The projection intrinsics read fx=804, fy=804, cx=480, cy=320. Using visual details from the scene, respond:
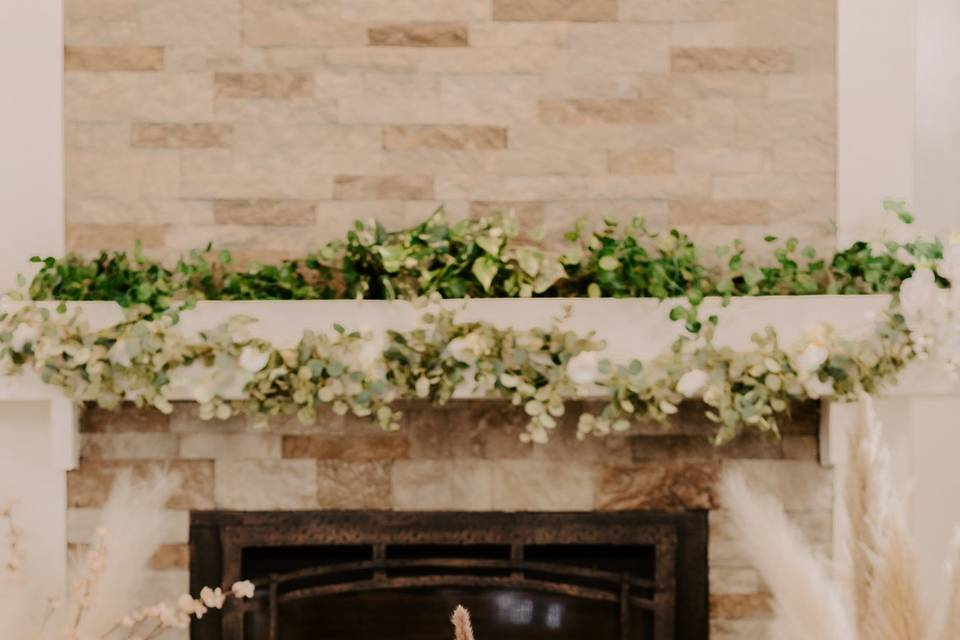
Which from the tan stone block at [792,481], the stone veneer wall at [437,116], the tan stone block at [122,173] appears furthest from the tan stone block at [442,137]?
the tan stone block at [792,481]

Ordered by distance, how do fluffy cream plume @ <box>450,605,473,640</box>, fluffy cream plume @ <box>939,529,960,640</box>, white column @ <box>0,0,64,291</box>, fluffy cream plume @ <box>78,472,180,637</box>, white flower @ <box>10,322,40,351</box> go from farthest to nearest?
white column @ <box>0,0,64,291</box> → white flower @ <box>10,322,40,351</box> → fluffy cream plume @ <box>78,472,180,637</box> → fluffy cream plume @ <box>939,529,960,640</box> → fluffy cream plume @ <box>450,605,473,640</box>

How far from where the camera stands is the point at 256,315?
1396 millimetres

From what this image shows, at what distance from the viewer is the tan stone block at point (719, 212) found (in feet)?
5.04

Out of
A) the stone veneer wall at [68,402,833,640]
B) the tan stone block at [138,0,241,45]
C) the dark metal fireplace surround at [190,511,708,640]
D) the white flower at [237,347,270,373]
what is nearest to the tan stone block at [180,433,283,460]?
the stone veneer wall at [68,402,833,640]

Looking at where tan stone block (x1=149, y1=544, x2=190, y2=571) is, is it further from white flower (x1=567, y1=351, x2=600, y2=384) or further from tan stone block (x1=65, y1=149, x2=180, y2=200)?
white flower (x1=567, y1=351, x2=600, y2=384)

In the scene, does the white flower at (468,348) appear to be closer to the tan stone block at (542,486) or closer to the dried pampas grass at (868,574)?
the tan stone block at (542,486)

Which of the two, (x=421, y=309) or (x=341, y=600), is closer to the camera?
(x=421, y=309)

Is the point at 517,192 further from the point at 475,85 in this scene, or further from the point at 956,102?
the point at 956,102

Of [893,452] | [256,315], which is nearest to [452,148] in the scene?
[256,315]

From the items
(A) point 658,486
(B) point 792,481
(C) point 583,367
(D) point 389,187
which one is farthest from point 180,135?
(B) point 792,481

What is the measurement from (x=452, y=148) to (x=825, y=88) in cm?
72

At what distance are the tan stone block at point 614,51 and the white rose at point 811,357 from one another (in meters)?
0.59

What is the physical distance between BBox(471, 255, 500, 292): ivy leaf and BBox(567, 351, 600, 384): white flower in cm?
20

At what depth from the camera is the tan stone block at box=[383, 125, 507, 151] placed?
1526mm
